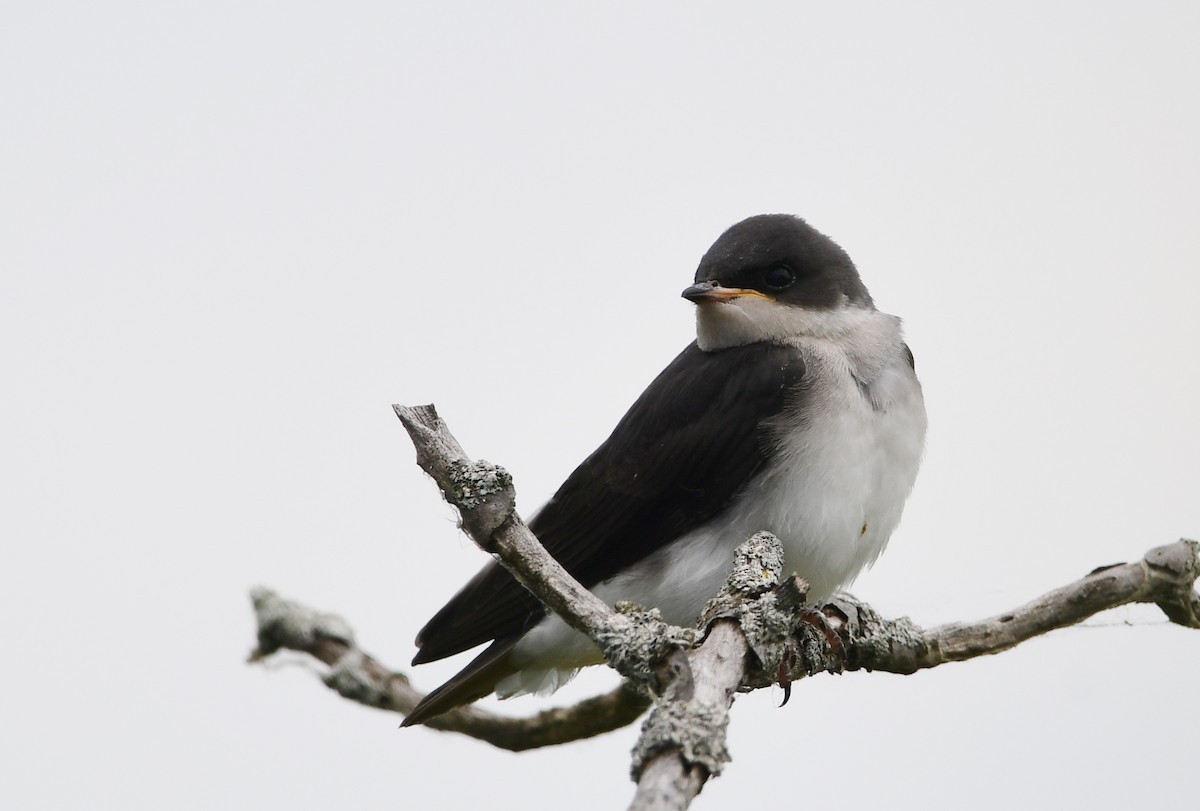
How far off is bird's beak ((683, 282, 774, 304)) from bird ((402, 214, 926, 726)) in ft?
0.03

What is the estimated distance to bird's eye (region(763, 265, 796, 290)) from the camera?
6477 mm

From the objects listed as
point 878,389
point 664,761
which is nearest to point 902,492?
point 878,389

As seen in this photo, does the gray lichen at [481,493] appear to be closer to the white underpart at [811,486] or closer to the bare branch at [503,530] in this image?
the bare branch at [503,530]

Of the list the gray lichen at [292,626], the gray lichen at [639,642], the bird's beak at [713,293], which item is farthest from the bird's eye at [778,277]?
the gray lichen at [639,642]

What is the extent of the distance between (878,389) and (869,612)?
987mm

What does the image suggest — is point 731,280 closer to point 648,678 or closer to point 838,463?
point 838,463

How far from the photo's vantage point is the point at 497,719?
255 inches

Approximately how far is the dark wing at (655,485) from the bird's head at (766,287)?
0.12 meters

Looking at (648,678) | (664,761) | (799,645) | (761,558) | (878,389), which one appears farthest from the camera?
(878,389)

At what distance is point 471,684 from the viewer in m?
6.16

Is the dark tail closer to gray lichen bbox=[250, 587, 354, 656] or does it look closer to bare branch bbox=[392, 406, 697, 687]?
gray lichen bbox=[250, 587, 354, 656]

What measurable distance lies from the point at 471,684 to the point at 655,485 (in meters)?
1.22

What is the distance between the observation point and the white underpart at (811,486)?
228 inches

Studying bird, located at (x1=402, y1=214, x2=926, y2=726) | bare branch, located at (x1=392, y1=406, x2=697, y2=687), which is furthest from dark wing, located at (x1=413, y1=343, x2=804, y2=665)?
bare branch, located at (x1=392, y1=406, x2=697, y2=687)
